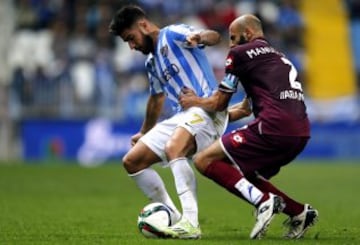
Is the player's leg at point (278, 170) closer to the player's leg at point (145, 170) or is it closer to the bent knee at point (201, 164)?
the bent knee at point (201, 164)

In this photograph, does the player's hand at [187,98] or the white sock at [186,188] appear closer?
the white sock at [186,188]

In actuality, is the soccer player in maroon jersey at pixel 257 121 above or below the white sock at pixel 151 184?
above

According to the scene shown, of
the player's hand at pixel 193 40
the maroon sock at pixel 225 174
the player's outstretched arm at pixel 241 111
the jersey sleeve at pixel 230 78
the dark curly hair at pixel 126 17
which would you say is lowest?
the maroon sock at pixel 225 174

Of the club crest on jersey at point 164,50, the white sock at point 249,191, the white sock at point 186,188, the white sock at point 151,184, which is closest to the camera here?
the white sock at point 249,191

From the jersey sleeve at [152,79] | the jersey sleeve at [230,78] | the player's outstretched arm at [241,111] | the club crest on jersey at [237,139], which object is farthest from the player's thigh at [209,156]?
the jersey sleeve at [152,79]

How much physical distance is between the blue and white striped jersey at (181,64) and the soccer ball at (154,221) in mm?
1009

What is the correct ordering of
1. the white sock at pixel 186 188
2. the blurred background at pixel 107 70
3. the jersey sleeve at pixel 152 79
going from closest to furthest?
the white sock at pixel 186 188, the jersey sleeve at pixel 152 79, the blurred background at pixel 107 70

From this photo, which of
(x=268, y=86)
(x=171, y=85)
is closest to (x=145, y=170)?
(x=171, y=85)

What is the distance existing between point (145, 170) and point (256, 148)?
1.31 metres

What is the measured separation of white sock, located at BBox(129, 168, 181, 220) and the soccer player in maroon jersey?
85 centimetres

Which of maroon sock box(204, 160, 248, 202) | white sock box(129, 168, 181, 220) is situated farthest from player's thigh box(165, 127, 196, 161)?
white sock box(129, 168, 181, 220)

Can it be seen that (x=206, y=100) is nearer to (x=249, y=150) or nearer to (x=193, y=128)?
(x=193, y=128)

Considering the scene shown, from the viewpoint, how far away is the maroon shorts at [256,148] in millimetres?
8656

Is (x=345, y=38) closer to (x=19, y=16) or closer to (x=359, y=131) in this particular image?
(x=359, y=131)
